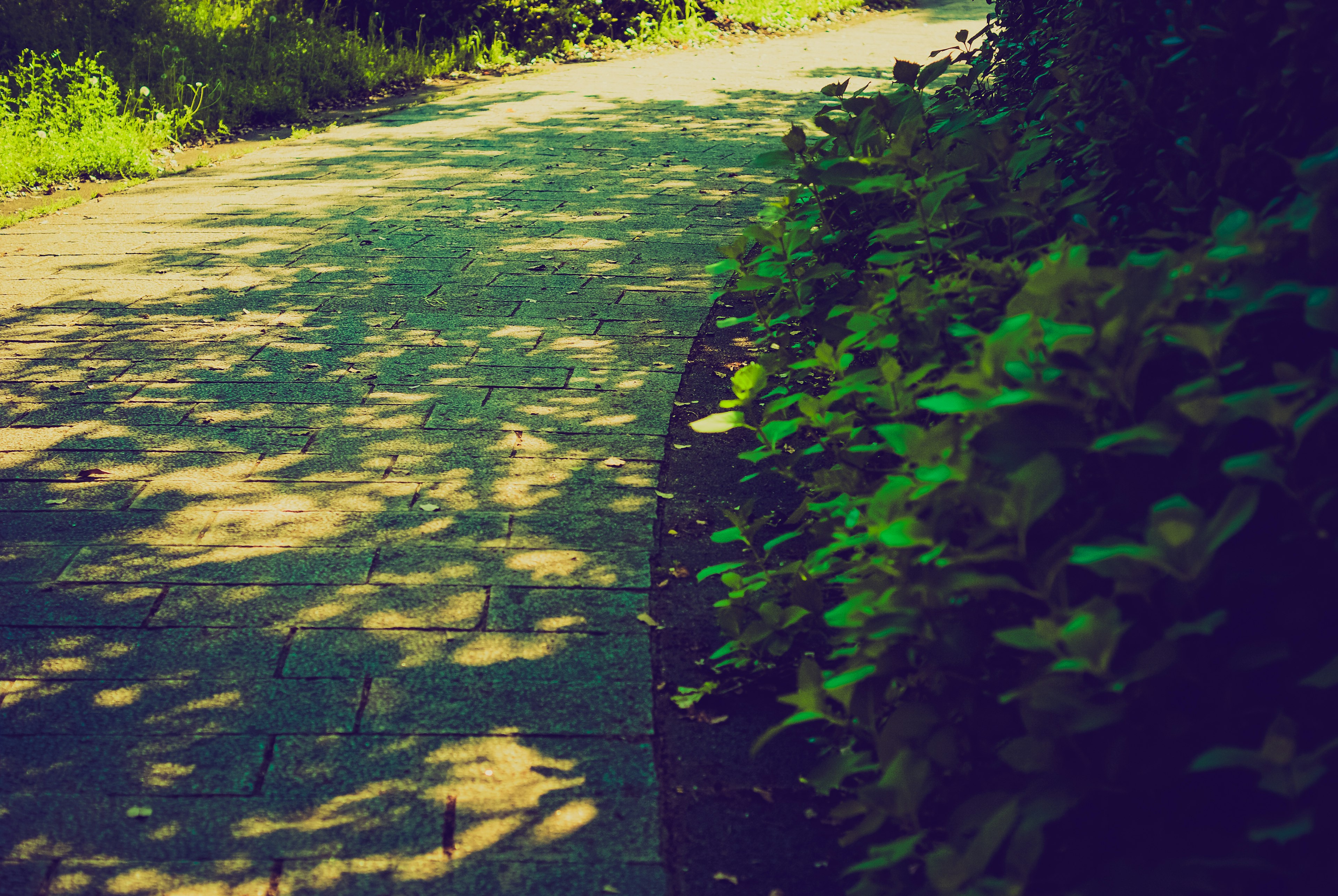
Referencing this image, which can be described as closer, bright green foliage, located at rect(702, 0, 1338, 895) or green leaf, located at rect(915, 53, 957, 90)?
bright green foliage, located at rect(702, 0, 1338, 895)

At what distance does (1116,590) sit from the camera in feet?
4.93

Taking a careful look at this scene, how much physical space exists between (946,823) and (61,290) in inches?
229

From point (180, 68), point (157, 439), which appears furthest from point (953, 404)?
point (180, 68)

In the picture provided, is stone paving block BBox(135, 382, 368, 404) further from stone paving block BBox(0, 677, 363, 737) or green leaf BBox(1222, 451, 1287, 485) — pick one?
green leaf BBox(1222, 451, 1287, 485)

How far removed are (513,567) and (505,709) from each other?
693 mm

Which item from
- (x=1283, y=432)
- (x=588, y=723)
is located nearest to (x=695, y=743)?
(x=588, y=723)

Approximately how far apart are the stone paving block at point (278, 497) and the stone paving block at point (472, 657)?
0.77 m

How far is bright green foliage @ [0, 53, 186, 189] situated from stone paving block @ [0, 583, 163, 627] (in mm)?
6122

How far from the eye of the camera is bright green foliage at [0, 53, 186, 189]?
Result: 26.7 ft

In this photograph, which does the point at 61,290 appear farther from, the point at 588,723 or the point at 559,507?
the point at 588,723

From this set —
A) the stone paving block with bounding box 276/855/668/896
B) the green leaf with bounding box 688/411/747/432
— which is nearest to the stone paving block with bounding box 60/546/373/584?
the stone paving block with bounding box 276/855/668/896

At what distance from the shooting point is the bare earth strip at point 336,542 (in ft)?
7.63

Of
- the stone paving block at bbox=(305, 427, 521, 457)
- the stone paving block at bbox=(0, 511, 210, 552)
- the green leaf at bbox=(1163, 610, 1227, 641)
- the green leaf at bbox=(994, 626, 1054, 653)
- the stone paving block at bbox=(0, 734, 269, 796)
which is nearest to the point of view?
the green leaf at bbox=(1163, 610, 1227, 641)

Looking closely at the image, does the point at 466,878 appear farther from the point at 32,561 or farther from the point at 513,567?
the point at 32,561
